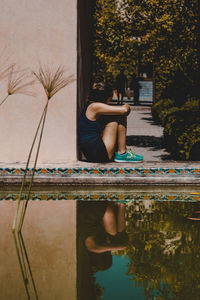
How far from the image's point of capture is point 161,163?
7297mm

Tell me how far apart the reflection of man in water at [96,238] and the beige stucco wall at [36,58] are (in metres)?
2.06

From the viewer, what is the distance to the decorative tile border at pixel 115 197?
6027mm

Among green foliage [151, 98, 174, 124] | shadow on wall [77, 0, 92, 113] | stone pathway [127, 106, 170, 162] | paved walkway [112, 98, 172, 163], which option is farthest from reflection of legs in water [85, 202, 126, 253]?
green foliage [151, 98, 174, 124]

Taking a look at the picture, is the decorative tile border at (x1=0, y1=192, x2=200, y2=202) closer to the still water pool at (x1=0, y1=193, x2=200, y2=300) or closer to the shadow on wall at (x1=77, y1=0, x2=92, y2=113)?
the still water pool at (x1=0, y1=193, x2=200, y2=300)

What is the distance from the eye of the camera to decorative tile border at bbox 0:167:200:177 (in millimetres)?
6746

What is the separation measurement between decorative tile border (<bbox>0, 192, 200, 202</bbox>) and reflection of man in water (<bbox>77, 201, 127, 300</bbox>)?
10.6 inches

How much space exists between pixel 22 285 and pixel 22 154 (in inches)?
175

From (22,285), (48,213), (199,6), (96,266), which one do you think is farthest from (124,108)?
(22,285)

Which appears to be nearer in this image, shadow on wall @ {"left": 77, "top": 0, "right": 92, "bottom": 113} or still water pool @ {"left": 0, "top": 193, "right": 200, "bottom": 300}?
still water pool @ {"left": 0, "top": 193, "right": 200, "bottom": 300}

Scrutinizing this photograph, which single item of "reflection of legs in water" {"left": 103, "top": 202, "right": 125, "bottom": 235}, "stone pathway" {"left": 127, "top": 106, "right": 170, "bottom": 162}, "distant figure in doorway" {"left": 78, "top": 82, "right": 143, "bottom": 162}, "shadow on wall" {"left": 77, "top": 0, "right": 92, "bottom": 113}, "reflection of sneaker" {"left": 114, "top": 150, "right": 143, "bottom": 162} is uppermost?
"shadow on wall" {"left": 77, "top": 0, "right": 92, "bottom": 113}

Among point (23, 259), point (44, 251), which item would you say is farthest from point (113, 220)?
point (23, 259)

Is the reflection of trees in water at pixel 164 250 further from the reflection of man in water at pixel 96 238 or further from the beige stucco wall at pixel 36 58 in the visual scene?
the beige stucco wall at pixel 36 58

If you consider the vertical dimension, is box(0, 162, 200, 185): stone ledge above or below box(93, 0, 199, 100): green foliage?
below

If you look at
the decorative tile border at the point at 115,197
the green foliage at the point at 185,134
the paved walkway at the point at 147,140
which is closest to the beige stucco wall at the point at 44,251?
the decorative tile border at the point at 115,197
